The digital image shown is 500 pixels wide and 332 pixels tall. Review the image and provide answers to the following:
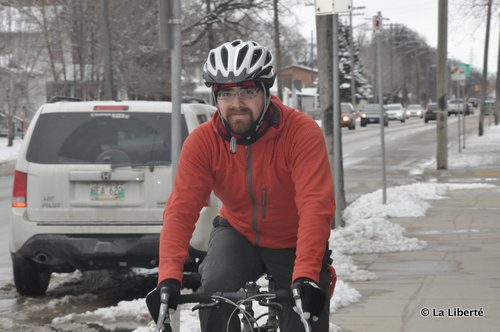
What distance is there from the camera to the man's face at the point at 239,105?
12.4 feet

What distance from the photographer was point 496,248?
10.4m

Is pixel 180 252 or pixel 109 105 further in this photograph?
pixel 109 105

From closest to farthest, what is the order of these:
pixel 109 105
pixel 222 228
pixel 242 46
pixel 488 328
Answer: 1. pixel 242 46
2. pixel 222 228
3. pixel 488 328
4. pixel 109 105

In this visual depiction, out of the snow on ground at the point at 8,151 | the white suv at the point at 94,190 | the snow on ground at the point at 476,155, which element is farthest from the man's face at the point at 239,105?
the snow on ground at the point at 8,151

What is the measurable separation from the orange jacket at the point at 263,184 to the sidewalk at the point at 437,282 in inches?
115

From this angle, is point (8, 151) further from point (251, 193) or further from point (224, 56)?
point (224, 56)

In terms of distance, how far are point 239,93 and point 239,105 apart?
0.16ft

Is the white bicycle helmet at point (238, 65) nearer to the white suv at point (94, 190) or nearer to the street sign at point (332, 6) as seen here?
the white suv at point (94, 190)

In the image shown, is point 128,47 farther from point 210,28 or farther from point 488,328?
point 488,328

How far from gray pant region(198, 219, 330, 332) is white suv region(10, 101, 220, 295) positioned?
3859 millimetres

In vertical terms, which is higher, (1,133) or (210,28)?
(210,28)

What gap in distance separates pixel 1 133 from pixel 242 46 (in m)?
47.7

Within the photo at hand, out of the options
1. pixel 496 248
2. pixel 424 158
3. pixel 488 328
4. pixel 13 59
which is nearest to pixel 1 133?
pixel 13 59

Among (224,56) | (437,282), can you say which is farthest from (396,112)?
(224,56)
